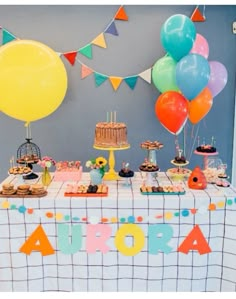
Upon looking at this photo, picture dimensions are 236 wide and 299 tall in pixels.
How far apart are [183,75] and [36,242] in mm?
1229

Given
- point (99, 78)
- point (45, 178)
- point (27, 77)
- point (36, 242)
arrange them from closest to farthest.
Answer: point (36, 242) < point (27, 77) < point (45, 178) < point (99, 78)

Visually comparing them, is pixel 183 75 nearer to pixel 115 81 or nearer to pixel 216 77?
pixel 216 77

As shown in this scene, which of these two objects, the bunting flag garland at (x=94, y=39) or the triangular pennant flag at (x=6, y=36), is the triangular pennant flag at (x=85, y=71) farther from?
the triangular pennant flag at (x=6, y=36)

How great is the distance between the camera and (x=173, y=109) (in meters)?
2.15

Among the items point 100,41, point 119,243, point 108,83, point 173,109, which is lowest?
point 119,243

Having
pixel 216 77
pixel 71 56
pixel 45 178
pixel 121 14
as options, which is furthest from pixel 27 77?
pixel 216 77

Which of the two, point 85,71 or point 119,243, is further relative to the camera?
point 85,71

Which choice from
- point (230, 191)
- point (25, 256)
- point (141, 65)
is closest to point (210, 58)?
point (141, 65)

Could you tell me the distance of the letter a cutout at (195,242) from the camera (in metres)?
1.96

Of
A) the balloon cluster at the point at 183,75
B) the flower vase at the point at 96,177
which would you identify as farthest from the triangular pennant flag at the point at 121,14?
the flower vase at the point at 96,177

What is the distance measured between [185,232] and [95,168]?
63 centimetres

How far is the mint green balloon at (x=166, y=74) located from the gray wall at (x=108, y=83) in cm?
46

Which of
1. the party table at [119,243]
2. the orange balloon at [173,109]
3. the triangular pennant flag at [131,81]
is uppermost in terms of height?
the triangular pennant flag at [131,81]

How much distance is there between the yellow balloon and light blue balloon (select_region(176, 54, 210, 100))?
2.34ft
